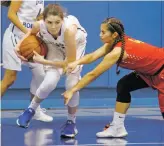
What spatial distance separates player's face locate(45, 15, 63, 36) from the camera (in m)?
5.37

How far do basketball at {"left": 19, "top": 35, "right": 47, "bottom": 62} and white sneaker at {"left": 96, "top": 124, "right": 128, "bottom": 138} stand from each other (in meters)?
0.92

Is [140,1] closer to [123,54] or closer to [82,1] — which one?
[82,1]

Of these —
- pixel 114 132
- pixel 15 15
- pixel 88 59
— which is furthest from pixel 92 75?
pixel 15 15

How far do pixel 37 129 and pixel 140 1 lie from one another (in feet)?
13.0

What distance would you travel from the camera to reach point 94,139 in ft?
18.2

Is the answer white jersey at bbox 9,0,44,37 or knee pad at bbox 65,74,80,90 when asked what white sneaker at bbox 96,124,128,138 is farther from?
white jersey at bbox 9,0,44,37

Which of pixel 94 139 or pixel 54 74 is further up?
pixel 54 74

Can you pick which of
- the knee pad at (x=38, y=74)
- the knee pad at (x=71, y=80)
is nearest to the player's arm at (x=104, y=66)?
the knee pad at (x=71, y=80)

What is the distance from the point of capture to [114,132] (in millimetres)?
5711

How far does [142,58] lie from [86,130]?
1154mm

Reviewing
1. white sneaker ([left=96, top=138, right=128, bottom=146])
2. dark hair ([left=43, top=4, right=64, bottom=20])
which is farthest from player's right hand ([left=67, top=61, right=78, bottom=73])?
white sneaker ([left=96, top=138, right=128, bottom=146])

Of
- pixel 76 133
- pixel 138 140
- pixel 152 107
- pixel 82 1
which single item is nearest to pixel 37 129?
pixel 76 133

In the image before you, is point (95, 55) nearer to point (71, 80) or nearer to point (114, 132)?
point (71, 80)

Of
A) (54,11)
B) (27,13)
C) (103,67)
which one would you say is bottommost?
(103,67)
